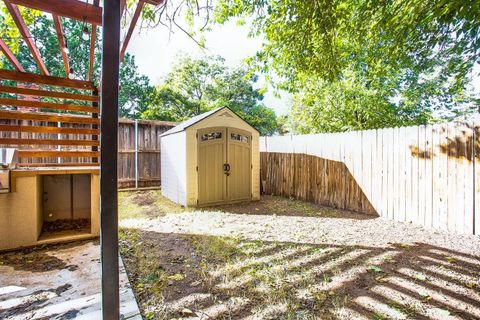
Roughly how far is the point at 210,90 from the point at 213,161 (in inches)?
500

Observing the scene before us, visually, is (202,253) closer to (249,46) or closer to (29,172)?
(29,172)

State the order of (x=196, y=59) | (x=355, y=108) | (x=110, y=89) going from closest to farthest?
(x=110, y=89) < (x=355, y=108) < (x=196, y=59)

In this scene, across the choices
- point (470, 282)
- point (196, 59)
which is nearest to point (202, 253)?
point (470, 282)

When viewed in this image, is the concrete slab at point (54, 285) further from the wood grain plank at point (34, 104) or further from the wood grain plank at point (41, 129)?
the wood grain plank at point (34, 104)

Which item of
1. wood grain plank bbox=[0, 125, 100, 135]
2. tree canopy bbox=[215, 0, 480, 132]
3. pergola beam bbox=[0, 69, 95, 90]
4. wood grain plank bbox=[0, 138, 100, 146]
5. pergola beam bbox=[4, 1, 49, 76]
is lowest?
wood grain plank bbox=[0, 138, 100, 146]

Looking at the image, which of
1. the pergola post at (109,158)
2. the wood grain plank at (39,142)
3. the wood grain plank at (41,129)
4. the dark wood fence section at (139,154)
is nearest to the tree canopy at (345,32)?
the wood grain plank at (41,129)

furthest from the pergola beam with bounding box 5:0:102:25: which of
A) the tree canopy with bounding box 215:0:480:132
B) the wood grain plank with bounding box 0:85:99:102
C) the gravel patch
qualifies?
the gravel patch

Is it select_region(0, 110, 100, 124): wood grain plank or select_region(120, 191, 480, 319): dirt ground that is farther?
select_region(0, 110, 100, 124): wood grain plank

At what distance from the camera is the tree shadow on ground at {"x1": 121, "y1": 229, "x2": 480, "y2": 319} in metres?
2.08

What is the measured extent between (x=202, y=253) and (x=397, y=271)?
2.41 metres

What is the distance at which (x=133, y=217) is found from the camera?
5.22 metres

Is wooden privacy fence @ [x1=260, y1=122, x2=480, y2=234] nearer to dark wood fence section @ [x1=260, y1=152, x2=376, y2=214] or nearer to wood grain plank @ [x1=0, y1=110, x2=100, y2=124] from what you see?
dark wood fence section @ [x1=260, y1=152, x2=376, y2=214]

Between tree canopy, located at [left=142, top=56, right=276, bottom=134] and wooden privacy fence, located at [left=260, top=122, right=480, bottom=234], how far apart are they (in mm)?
10755

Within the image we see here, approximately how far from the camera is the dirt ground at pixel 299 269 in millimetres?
2109
